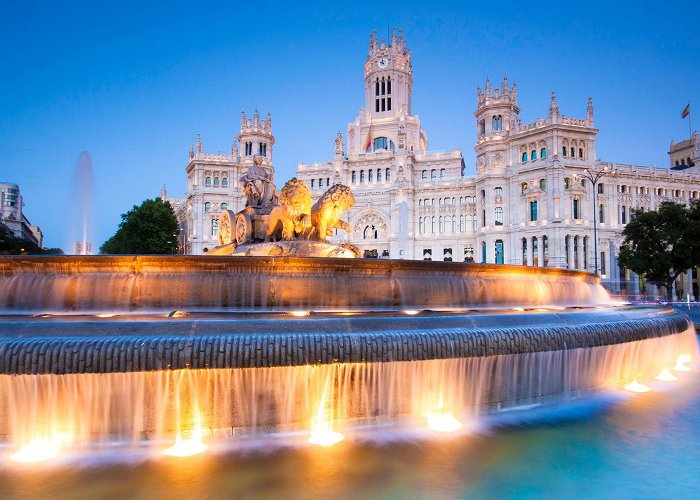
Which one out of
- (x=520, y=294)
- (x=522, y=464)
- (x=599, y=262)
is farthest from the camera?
(x=599, y=262)

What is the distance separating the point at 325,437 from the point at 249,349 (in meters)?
1.57

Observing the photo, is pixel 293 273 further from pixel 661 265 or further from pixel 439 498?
pixel 661 265

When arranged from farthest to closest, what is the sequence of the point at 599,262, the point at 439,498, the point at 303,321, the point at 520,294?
the point at 599,262, the point at 520,294, the point at 303,321, the point at 439,498

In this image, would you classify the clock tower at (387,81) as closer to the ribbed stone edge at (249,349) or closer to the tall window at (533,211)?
the tall window at (533,211)

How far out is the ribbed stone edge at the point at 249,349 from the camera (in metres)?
4.93

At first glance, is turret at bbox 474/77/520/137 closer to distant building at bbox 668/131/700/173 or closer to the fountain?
distant building at bbox 668/131/700/173

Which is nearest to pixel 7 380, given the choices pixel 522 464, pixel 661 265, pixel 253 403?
pixel 253 403

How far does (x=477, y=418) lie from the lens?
6.65 metres

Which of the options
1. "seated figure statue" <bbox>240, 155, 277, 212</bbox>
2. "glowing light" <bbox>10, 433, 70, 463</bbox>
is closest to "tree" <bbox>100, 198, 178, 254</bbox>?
"seated figure statue" <bbox>240, 155, 277, 212</bbox>

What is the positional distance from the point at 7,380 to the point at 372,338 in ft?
13.7

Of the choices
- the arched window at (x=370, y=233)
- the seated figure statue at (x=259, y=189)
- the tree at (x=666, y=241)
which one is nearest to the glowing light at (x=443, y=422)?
the seated figure statue at (x=259, y=189)

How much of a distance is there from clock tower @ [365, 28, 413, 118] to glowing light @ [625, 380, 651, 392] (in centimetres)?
8437

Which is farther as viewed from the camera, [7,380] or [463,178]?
[463,178]

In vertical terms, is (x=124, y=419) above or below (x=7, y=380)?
below
